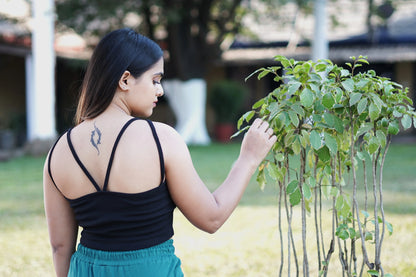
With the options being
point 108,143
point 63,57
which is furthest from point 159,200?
point 63,57

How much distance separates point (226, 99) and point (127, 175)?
18543mm

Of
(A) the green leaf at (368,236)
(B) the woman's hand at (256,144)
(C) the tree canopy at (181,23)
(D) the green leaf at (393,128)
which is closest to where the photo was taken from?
(B) the woman's hand at (256,144)

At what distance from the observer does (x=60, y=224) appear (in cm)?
203

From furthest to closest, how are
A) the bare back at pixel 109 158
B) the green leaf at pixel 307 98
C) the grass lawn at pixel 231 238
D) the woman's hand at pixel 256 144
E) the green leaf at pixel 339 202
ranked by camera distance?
the grass lawn at pixel 231 238, the green leaf at pixel 339 202, the green leaf at pixel 307 98, the woman's hand at pixel 256 144, the bare back at pixel 109 158

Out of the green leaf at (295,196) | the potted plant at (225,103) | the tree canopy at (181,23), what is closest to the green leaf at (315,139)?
the green leaf at (295,196)

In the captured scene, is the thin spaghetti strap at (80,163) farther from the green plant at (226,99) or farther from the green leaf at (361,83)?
the green plant at (226,99)

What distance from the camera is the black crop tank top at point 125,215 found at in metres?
1.77

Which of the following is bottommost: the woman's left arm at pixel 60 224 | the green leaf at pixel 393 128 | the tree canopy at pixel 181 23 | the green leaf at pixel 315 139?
the woman's left arm at pixel 60 224

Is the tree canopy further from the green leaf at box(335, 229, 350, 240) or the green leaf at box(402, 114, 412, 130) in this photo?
the green leaf at box(402, 114, 412, 130)

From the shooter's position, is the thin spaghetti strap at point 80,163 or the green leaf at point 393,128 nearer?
the thin spaghetti strap at point 80,163

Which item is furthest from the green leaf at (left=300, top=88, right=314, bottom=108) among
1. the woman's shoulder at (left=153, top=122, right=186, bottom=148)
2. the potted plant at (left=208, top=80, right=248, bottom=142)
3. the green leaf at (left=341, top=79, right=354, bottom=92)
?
the potted plant at (left=208, top=80, right=248, bottom=142)

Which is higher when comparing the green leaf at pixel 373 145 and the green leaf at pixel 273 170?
the green leaf at pixel 373 145

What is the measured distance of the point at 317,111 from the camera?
2.31 m

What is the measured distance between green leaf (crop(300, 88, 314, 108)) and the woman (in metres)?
0.38
